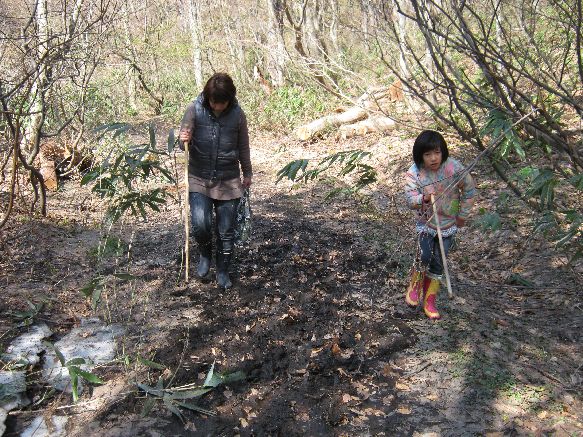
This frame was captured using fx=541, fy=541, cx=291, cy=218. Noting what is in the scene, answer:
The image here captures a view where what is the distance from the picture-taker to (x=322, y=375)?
356 cm

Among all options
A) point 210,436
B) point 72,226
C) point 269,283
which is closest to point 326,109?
point 72,226

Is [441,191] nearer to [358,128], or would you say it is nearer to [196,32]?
[358,128]

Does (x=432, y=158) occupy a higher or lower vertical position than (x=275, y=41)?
lower

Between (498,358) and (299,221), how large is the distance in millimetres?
3565

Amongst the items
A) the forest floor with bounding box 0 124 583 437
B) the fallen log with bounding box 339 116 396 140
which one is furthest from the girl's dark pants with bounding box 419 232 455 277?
the fallen log with bounding box 339 116 396 140

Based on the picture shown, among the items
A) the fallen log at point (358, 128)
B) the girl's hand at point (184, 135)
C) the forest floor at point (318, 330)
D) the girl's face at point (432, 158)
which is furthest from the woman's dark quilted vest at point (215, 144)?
the fallen log at point (358, 128)

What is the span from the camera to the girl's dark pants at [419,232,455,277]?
13.1 feet

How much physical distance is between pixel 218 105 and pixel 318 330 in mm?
1911

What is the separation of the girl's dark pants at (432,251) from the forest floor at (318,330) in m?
0.42

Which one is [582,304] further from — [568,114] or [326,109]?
[326,109]

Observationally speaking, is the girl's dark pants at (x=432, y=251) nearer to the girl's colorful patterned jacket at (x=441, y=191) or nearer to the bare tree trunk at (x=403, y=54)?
the girl's colorful patterned jacket at (x=441, y=191)

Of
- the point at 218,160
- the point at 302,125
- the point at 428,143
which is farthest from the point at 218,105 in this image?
the point at 302,125

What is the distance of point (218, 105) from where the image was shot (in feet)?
14.0

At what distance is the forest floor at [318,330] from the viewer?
3.15 metres
